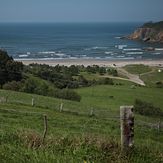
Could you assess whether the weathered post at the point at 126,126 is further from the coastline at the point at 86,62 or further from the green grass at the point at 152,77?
the coastline at the point at 86,62

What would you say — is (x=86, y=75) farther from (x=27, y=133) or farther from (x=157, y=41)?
(x=157, y=41)

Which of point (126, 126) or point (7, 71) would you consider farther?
point (7, 71)

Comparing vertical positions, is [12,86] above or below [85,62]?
above

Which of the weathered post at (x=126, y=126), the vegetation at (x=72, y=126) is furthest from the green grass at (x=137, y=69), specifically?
the weathered post at (x=126, y=126)

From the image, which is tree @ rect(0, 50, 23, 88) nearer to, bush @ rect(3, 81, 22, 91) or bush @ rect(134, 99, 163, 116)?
bush @ rect(3, 81, 22, 91)

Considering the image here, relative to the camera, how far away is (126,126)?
7863 mm

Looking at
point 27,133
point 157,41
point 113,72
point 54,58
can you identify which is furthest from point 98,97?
point 157,41

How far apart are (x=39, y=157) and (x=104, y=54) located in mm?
120685

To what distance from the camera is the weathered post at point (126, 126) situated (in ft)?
25.6

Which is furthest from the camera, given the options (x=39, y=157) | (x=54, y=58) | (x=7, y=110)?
(x=54, y=58)

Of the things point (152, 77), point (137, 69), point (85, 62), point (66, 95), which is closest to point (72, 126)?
point (66, 95)

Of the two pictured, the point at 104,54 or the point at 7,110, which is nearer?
the point at 7,110

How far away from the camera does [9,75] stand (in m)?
49.4

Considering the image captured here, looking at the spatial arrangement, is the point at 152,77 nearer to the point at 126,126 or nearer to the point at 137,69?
the point at 137,69
